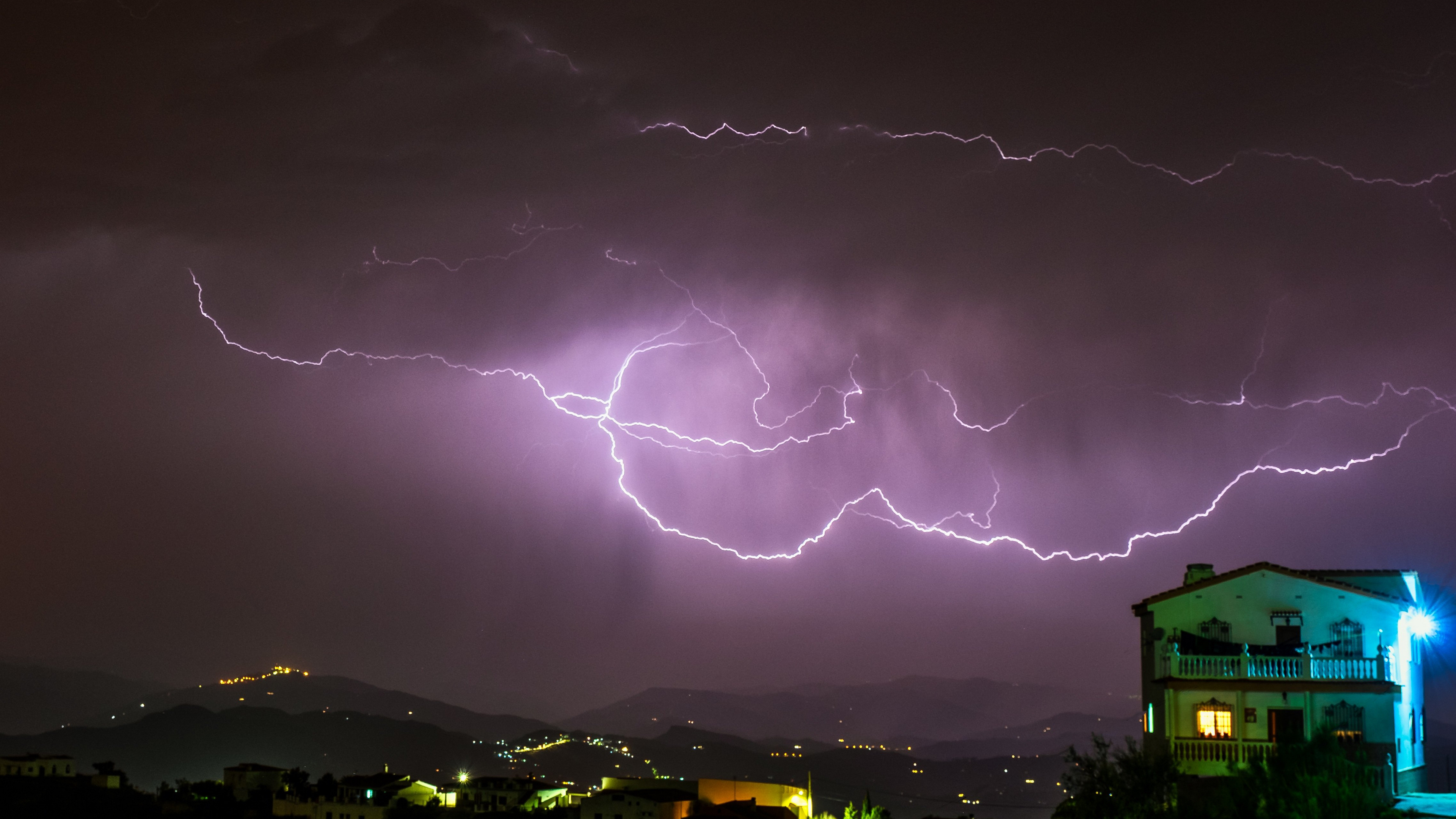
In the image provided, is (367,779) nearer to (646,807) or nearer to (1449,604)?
(646,807)

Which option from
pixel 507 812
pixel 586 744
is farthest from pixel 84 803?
pixel 586 744

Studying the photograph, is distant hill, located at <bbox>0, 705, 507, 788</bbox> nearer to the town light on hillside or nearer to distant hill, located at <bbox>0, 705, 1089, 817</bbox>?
distant hill, located at <bbox>0, 705, 1089, 817</bbox>

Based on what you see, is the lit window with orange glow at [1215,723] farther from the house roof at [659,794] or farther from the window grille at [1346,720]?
the house roof at [659,794]

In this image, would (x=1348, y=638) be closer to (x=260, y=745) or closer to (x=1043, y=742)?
(x=260, y=745)

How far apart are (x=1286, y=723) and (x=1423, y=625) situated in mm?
5548

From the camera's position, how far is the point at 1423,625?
24.2m

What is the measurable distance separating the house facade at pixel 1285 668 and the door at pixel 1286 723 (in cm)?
2

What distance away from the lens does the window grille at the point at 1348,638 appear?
21.8 meters

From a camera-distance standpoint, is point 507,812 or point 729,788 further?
point 507,812

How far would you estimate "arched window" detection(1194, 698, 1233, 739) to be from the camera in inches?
846

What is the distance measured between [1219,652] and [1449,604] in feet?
23.1

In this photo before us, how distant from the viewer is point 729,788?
4478 cm

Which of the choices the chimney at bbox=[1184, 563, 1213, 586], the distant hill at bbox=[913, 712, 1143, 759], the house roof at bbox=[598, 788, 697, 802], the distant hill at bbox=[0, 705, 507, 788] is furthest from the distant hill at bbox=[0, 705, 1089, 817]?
the chimney at bbox=[1184, 563, 1213, 586]

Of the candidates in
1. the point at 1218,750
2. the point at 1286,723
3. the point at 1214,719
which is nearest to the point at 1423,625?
the point at 1286,723
